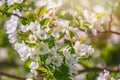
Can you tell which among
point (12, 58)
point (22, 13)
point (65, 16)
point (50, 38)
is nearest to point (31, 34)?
point (50, 38)

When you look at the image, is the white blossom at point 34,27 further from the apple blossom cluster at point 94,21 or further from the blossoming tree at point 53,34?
the apple blossom cluster at point 94,21

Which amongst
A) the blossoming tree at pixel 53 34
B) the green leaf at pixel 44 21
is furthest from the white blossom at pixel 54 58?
the green leaf at pixel 44 21

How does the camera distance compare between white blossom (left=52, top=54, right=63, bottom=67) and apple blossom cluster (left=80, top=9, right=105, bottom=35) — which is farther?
apple blossom cluster (left=80, top=9, right=105, bottom=35)

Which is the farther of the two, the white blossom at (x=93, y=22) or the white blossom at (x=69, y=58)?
the white blossom at (x=93, y=22)

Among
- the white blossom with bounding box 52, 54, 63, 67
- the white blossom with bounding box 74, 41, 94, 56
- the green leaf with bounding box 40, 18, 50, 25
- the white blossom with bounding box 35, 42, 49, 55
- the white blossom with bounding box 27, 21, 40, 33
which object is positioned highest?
the green leaf with bounding box 40, 18, 50, 25

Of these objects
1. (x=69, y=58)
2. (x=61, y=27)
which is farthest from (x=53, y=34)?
(x=69, y=58)

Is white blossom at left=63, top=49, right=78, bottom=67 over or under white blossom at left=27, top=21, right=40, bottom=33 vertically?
under

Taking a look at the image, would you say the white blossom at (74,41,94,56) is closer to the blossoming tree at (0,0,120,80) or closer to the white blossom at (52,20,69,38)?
the blossoming tree at (0,0,120,80)

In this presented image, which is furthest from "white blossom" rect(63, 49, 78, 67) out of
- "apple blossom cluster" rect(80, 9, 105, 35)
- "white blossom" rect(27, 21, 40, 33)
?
"apple blossom cluster" rect(80, 9, 105, 35)

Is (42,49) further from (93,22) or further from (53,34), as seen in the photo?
(93,22)
